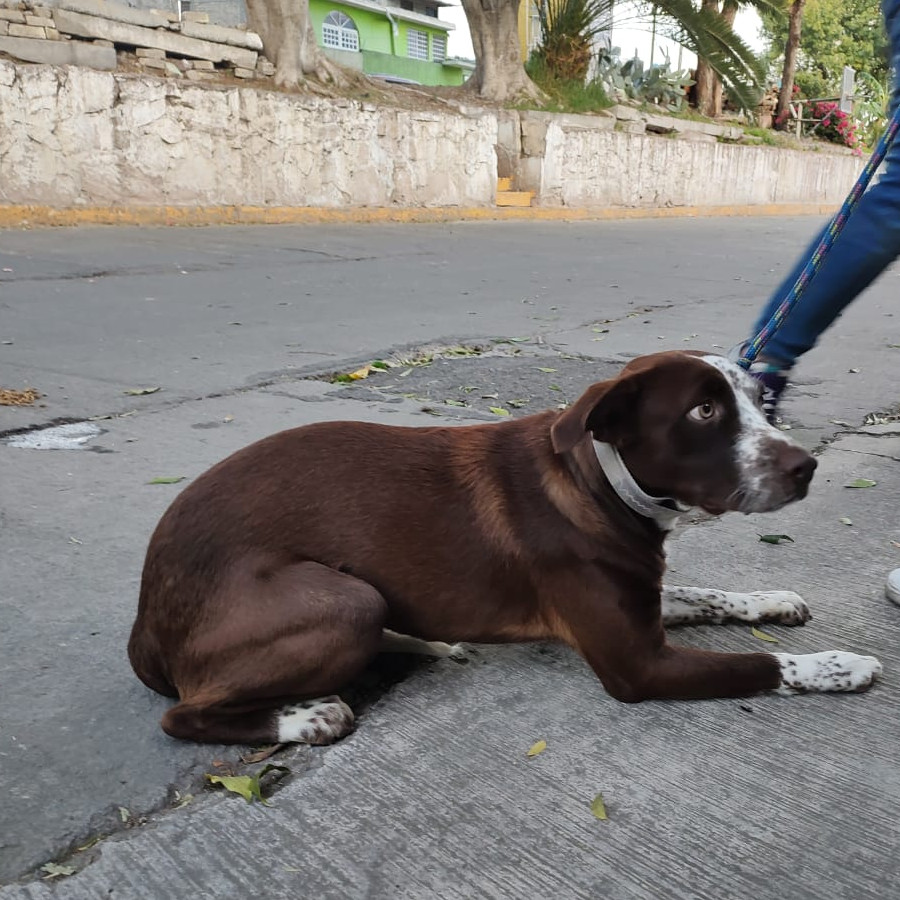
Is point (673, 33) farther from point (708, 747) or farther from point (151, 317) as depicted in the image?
point (708, 747)

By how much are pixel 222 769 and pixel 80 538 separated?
51.8 inches

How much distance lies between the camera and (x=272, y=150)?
14.2 metres

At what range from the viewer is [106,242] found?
1048cm

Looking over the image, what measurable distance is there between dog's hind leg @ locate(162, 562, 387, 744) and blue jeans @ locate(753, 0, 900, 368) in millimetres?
1687

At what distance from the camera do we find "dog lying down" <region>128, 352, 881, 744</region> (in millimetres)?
2223

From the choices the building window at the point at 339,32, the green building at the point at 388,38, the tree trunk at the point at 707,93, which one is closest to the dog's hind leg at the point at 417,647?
the tree trunk at the point at 707,93

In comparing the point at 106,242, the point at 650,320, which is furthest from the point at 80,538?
the point at 106,242

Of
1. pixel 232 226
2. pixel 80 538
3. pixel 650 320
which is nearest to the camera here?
pixel 80 538

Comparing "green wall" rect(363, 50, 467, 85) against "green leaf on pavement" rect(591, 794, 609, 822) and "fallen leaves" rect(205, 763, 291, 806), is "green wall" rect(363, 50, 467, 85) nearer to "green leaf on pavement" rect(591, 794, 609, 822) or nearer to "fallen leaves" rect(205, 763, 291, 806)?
"fallen leaves" rect(205, 763, 291, 806)

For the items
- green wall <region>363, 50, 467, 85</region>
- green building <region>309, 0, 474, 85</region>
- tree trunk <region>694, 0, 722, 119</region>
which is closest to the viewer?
tree trunk <region>694, 0, 722, 119</region>

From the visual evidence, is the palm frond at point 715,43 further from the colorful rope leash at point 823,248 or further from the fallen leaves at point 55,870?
the fallen leaves at point 55,870

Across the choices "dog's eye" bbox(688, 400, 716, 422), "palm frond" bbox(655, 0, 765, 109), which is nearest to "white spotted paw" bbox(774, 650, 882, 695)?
"dog's eye" bbox(688, 400, 716, 422)

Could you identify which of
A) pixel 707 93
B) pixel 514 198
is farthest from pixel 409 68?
pixel 514 198

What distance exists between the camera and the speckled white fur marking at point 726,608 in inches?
111
